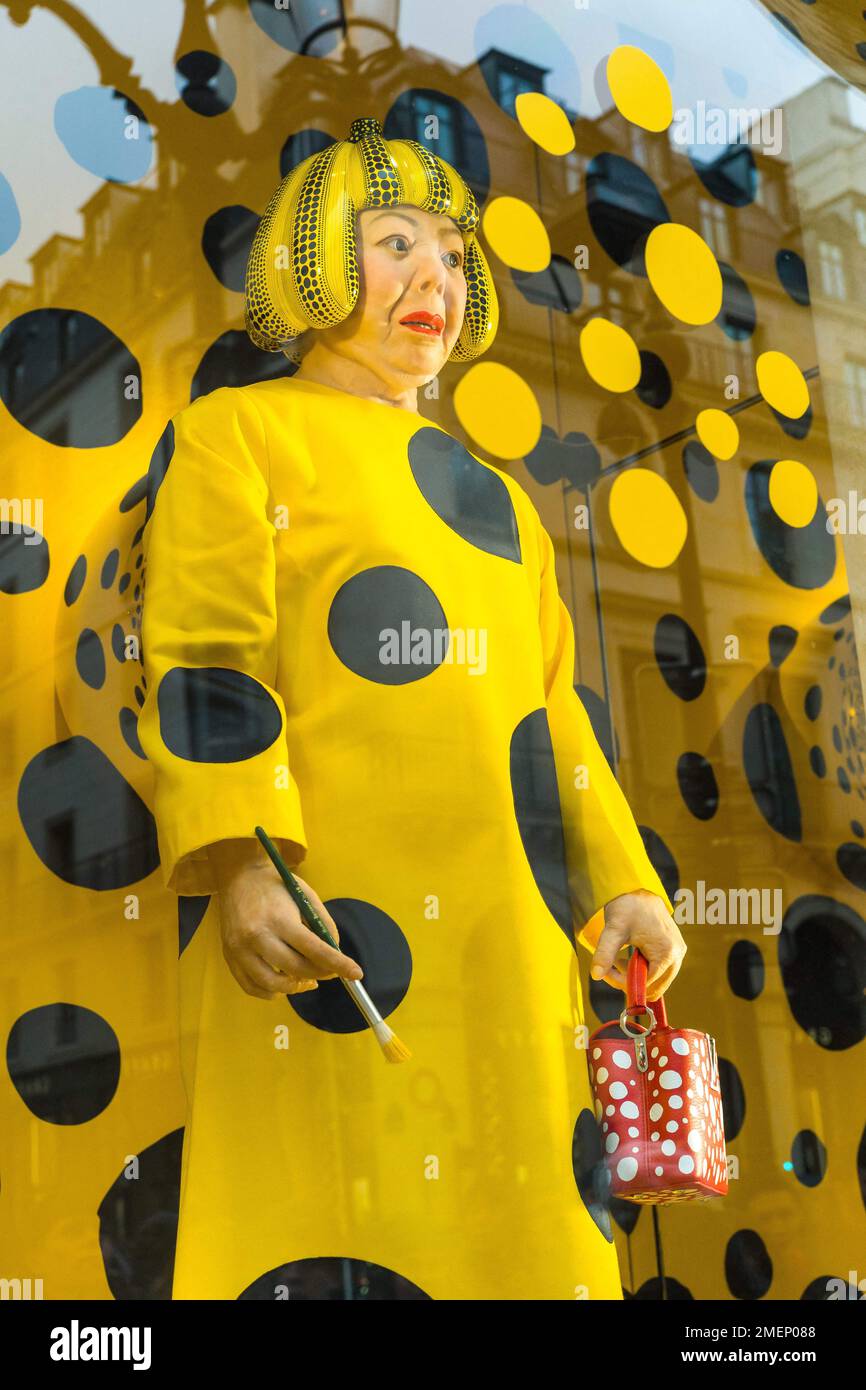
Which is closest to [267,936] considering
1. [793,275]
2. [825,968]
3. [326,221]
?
[326,221]

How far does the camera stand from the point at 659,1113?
1.78 meters

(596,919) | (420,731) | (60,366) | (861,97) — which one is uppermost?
(861,97)

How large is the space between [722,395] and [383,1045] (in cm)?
131

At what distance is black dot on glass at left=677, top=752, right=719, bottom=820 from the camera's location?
93.4 inches

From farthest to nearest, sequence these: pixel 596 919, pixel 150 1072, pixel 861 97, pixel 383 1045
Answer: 1. pixel 861 97
2. pixel 596 919
3. pixel 150 1072
4. pixel 383 1045

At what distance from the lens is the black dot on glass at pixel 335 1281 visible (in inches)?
64.3

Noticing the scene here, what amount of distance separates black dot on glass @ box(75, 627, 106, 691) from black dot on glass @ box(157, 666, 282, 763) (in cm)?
19

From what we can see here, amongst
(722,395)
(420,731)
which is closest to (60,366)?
(420,731)

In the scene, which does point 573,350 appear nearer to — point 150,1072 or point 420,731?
point 420,731

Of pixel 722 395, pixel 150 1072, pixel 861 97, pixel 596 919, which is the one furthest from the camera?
pixel 861 97

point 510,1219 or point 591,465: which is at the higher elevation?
point 591,465

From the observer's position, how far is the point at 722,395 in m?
2.56

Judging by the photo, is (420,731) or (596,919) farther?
(596,919)

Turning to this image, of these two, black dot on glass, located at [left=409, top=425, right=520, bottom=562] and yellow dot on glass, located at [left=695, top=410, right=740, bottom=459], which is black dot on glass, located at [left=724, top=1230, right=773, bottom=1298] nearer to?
black dot on glass, located at [left=409, top=425, right=520, bottom=562]
